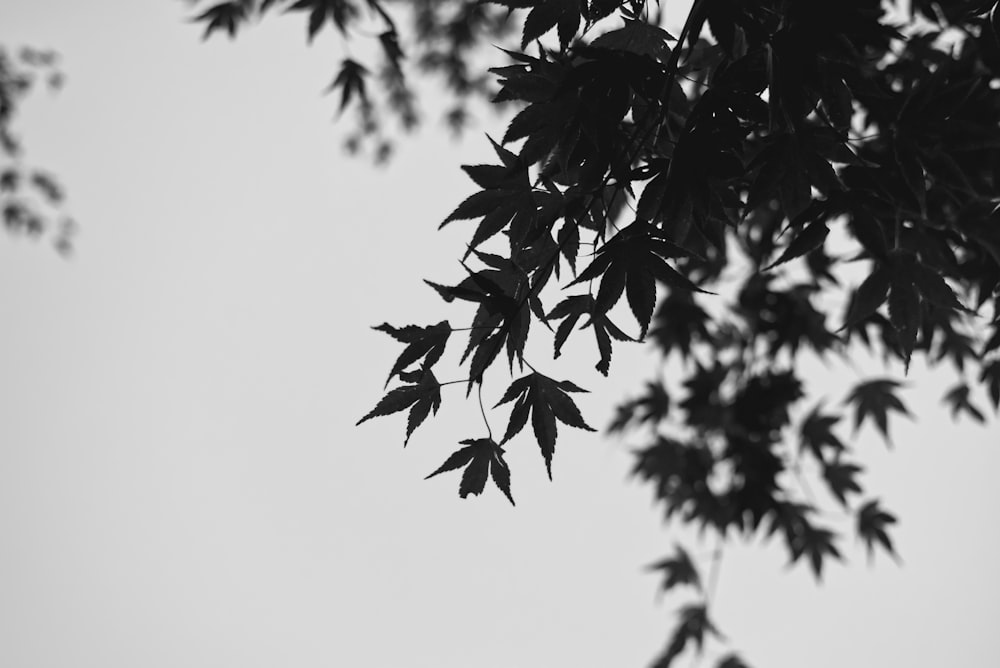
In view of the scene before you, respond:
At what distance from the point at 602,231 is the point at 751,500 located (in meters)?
1.97

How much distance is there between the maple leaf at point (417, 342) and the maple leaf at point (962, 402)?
2194 millimetres

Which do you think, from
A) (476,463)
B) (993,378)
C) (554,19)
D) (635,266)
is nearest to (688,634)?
(993,378)

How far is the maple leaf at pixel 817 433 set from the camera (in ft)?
9.39

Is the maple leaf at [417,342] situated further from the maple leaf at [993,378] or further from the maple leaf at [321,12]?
the maple leaf at [993,378]

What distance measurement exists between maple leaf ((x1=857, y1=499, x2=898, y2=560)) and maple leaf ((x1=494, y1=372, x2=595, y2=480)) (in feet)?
7.90

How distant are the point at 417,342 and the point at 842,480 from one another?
2412mm

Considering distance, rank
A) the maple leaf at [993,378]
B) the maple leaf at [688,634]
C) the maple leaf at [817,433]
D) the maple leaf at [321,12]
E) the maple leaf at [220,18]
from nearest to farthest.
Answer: the maple leaf at [993,378]
the maple leaf at [321,12]
the maple leaf at [220,18]
the maple leaf at [817,433]
the maple leaf at [688,634]

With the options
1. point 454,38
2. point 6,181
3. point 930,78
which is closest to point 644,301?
point 930,78

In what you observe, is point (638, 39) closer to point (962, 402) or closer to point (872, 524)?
point (962, 402)

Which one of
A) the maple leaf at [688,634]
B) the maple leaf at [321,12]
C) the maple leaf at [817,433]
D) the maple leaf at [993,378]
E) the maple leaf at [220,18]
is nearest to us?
the maple leaf at [993,378]

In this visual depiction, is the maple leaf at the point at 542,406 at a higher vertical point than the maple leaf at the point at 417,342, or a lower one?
lower

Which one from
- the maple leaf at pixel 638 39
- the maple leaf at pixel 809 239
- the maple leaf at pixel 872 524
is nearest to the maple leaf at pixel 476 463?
the maple leaf at pixel 809 239

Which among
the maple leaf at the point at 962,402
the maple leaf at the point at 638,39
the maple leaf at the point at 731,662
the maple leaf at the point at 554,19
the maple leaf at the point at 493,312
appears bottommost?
the maple leaf at the point at 731,662

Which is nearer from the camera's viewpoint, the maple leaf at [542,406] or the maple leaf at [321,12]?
the maple leaf at [542,406]
